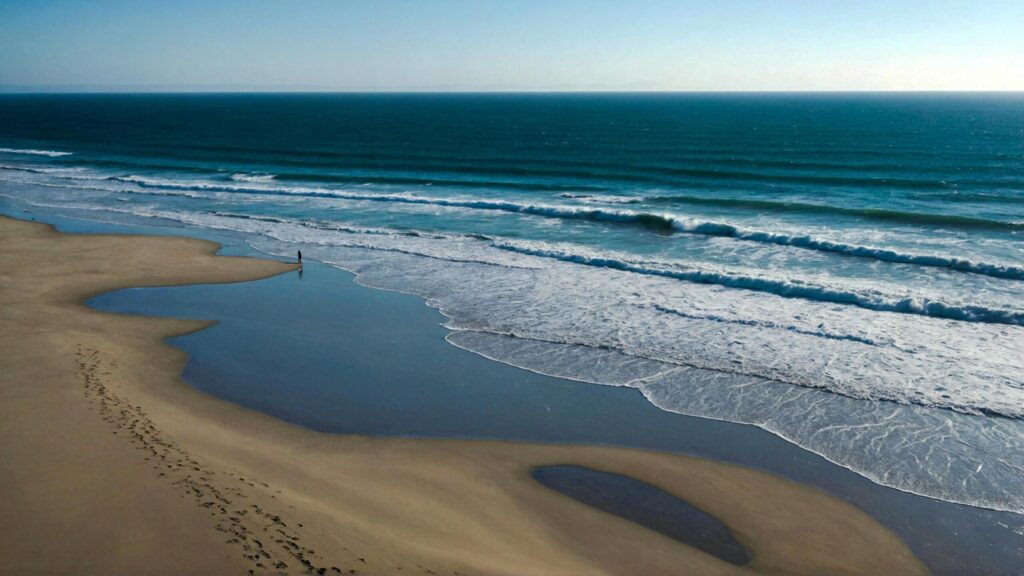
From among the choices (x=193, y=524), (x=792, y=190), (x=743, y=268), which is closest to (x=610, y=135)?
(x=792, y=190)

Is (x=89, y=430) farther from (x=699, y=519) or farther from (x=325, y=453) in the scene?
(x=699, y=519)

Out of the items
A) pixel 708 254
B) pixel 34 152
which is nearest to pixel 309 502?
pixel 708 254

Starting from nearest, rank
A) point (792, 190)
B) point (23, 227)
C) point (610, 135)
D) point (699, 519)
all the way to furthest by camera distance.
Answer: point (699, 519), point (23, 227), point (792, 190), point (610, 135)

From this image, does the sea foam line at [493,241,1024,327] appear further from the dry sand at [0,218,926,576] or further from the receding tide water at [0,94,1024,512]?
the dry sand at [0,218,926,576]

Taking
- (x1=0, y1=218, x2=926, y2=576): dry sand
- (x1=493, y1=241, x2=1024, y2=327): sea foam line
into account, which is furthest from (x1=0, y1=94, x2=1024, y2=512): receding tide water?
(x1=0, y1=218, x2=926, y2=576): dry sand

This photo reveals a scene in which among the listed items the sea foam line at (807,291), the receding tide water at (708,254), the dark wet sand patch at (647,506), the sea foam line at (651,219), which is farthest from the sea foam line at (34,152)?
the dark wet sand patch at (647,506)

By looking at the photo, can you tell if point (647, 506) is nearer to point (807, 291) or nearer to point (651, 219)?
point (807, 291)

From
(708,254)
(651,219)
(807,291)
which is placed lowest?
(807,291)
